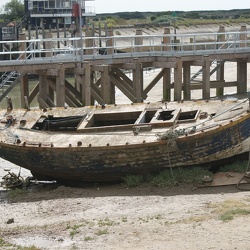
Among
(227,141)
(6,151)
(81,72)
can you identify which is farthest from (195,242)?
(81,72)

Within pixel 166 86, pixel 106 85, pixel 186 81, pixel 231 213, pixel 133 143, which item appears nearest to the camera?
pixel 231 213

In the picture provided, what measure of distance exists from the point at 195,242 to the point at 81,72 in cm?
1453

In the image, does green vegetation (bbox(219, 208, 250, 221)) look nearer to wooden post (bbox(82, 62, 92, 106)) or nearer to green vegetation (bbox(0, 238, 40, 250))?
green vegetation (bbox(0, 238, 40, 250))

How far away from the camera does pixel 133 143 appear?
1856 centimetres

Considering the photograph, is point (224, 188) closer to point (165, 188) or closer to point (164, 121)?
point (165, 188)

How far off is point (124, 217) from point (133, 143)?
9.81 feet

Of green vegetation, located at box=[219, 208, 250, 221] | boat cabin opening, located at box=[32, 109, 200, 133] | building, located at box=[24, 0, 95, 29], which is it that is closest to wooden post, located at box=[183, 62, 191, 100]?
boat cabin opening, located at box=[32, 109, 200, 133]

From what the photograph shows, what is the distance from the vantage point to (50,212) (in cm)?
1714

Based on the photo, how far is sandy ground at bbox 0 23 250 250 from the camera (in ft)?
46.1

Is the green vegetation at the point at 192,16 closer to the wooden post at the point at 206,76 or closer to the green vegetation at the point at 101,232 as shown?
the wooden post at the point at 206,76

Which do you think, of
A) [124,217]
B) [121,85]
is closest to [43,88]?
[121,85]

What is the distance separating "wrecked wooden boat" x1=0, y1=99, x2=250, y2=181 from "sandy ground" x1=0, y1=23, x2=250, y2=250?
57 centimetres

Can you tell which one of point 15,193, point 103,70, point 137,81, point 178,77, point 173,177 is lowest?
point 15,193

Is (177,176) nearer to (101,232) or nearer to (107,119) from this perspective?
(107,119)
